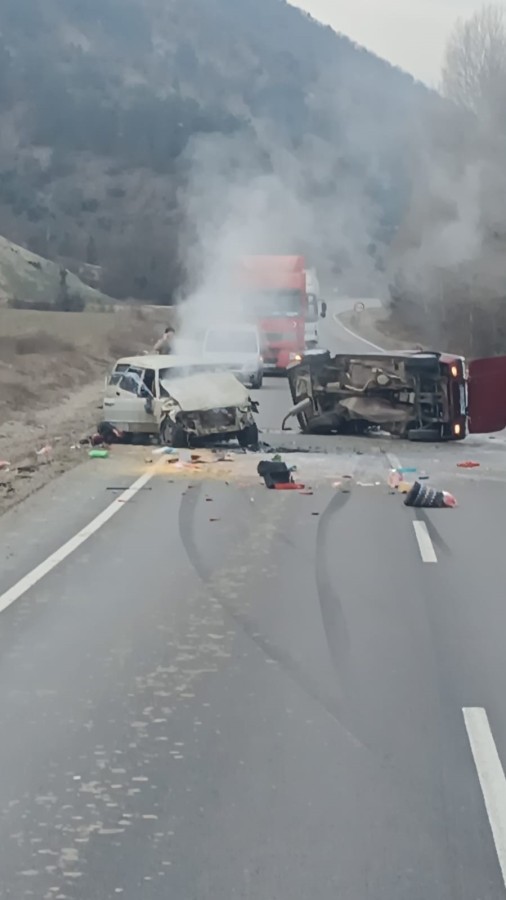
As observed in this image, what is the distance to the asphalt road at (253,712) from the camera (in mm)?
5672

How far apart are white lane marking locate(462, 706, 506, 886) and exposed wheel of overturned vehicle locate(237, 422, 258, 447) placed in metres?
14.8

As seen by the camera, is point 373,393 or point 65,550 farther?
point 373,393

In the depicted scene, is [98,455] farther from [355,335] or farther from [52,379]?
[355,335]

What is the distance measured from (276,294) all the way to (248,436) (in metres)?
18.8

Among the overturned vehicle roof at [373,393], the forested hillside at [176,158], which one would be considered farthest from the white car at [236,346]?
the forested hillside at [176,158]

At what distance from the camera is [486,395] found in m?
25.3

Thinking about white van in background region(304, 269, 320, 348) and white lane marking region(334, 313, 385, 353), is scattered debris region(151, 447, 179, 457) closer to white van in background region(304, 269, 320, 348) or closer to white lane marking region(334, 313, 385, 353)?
white van in background region(304, 269, 320, 348)

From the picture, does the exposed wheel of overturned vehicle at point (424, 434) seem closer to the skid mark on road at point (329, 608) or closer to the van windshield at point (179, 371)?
the van windshield at point (179, 371)

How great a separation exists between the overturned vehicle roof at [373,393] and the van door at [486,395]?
3.60ft

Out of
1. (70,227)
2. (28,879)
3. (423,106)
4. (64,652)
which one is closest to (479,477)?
(64,652)

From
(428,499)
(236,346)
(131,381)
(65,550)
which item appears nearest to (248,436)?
(131,381)

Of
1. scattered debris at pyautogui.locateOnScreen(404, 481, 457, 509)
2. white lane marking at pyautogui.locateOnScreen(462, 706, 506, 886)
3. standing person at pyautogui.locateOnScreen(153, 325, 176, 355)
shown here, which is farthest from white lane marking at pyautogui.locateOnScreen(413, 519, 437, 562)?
standing person at pyautogui.locateOnScreen(153, 325, 176, 355)

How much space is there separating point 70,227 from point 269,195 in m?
78.9

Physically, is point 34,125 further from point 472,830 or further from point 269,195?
point 472,830
